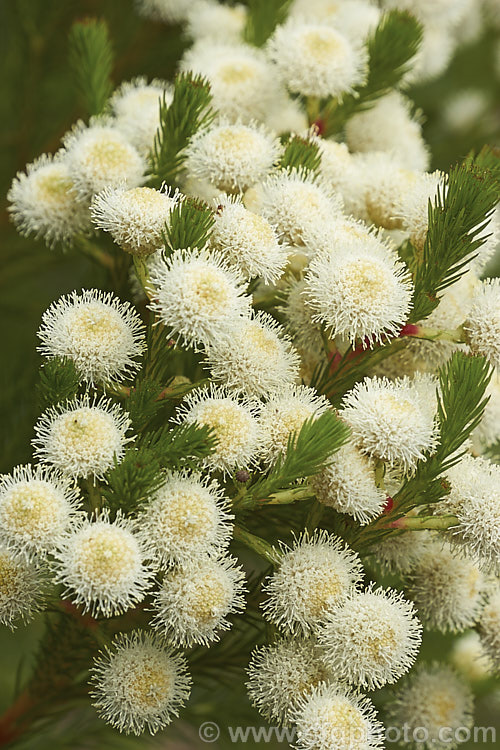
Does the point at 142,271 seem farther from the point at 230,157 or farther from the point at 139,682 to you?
the point at 139,682

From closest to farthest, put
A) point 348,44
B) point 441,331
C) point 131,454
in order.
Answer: point 131,454
point 441,331
point 348,44

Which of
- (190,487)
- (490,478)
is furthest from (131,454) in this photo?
(490,478)

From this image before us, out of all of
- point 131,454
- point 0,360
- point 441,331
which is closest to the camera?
point 131,454

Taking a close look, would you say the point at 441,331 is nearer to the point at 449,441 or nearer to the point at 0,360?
the point at 449,441

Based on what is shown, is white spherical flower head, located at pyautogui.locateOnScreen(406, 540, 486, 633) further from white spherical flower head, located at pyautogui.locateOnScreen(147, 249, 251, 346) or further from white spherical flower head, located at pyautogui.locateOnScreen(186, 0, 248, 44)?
white spherical flower head, located at pyautogui.locateOnScreen(186, 0, 248, 44)

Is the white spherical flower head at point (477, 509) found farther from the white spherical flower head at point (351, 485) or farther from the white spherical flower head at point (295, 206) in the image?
the white spherical flower head at point (295, 206)

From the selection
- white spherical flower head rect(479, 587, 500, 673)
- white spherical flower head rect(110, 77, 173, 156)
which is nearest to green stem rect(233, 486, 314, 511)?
white spherical flower head rect(479, 587, 500, 673)

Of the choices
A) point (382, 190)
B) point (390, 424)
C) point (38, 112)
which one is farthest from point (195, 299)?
point (38, 112)

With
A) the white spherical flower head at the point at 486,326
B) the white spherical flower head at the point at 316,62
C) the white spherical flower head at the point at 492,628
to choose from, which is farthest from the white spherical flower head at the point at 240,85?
the white spherical flower head at the point at 492,628
